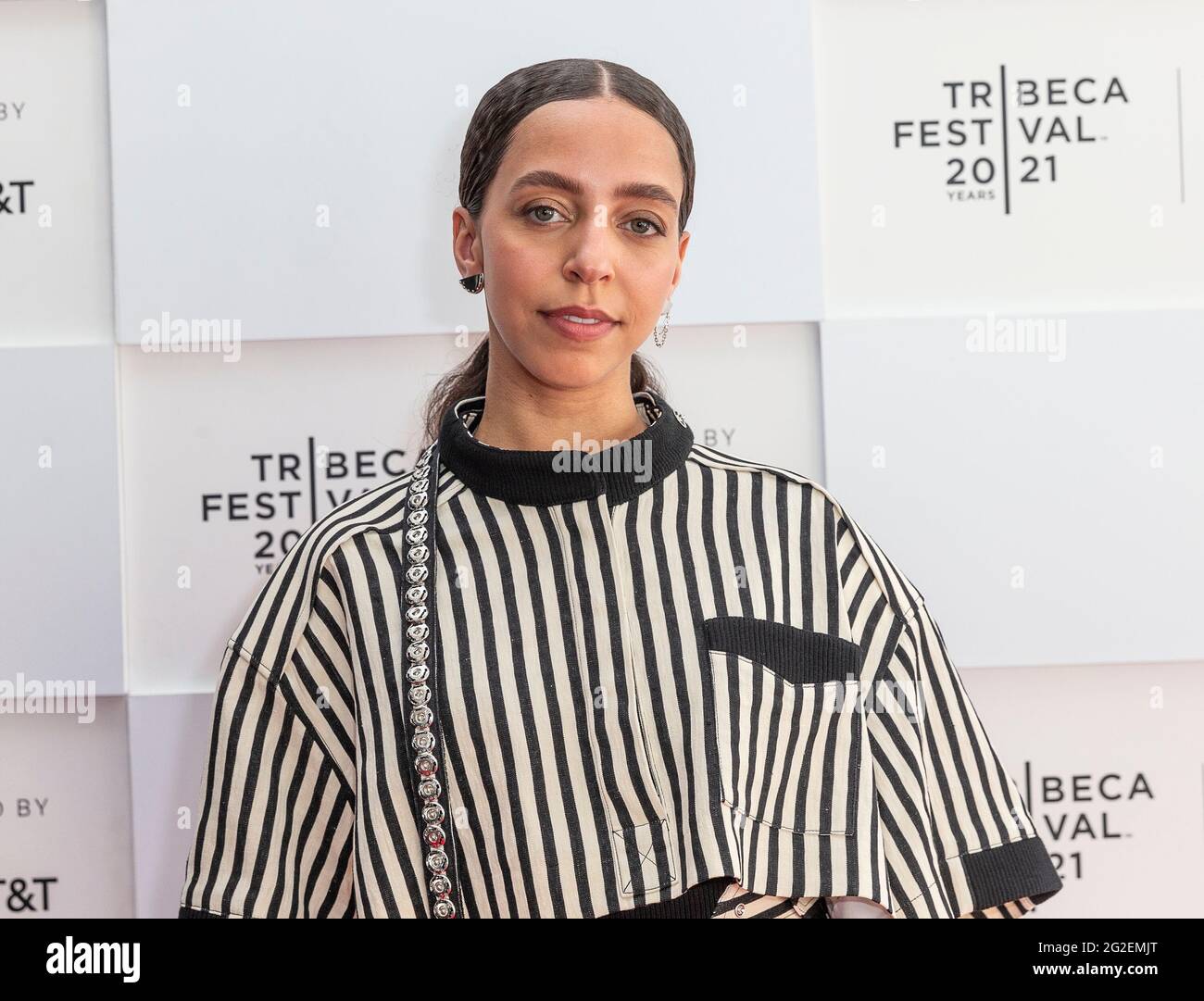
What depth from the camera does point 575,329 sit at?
1.12 metres

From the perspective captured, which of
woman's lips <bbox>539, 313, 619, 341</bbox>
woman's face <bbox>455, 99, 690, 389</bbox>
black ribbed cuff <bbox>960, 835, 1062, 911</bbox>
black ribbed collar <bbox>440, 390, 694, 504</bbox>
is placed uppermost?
woman's face <bbox>455, 99, 690, 389</bbox>

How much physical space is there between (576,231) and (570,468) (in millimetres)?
226

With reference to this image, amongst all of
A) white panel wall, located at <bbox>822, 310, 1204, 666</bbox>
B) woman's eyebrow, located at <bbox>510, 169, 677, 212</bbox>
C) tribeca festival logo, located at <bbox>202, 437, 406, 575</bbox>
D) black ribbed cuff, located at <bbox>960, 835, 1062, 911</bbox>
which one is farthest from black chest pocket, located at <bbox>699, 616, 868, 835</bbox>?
tribeca festival logo, located at <bbox>202, 437, 406, 575</bbox>

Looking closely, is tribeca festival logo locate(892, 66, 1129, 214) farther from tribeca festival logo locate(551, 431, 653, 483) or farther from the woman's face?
tribeca festival logo locate(551, 431, 653, 483)

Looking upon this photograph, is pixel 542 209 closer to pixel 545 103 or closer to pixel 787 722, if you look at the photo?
pixel 545 103

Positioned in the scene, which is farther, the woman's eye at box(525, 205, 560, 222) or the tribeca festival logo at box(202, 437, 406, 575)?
the tribeca festival logo at box(202, 437, 406, 575)

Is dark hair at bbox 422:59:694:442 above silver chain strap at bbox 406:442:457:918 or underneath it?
above

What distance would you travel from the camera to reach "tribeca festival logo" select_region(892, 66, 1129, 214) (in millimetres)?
1585

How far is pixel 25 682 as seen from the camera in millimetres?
1588

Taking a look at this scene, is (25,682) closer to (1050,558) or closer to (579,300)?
(579,300)

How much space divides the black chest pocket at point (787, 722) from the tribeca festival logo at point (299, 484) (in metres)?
0.68

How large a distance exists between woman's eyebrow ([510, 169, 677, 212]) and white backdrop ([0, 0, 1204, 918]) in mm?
469

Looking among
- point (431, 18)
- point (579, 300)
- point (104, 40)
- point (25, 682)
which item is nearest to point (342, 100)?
point (431, 18)

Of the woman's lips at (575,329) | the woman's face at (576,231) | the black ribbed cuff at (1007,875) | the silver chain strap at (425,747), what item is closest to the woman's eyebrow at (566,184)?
the woman's face at (576,231)
